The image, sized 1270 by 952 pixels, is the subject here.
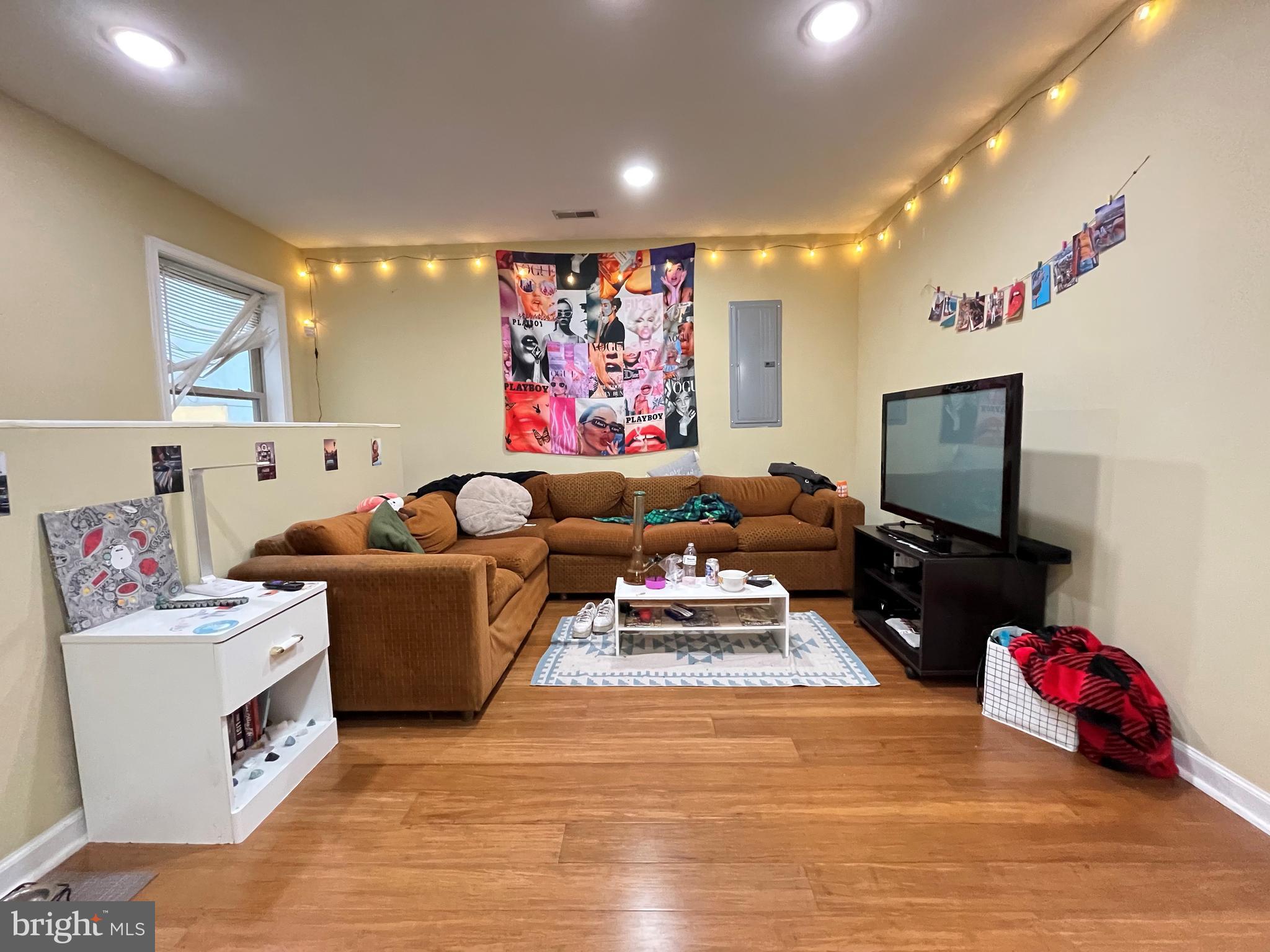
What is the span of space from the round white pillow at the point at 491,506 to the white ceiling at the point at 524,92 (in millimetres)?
1814

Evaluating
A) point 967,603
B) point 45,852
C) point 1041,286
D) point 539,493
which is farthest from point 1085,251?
point 45,852

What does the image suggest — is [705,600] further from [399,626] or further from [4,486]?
[4,486]

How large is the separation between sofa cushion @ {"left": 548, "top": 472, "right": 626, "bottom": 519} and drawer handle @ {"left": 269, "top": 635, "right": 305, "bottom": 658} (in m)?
2.27

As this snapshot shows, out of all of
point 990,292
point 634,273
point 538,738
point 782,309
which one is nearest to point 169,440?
point 538,738

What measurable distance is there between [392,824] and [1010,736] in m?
2.08

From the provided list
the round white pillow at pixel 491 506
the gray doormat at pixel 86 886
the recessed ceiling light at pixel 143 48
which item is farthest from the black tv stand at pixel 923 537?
the recessed ceiling light at pixel 143 48

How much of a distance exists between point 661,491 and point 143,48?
3286 millimetres

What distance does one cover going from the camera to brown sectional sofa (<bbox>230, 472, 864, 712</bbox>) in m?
1.92

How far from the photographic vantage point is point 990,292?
8.20 ft

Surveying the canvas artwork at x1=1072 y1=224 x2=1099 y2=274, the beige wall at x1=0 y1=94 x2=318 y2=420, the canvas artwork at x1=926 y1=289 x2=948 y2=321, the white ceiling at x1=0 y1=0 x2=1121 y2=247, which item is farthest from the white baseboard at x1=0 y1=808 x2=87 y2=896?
the canvas artwork at x1=926 y1=289 x2=948 y2=321

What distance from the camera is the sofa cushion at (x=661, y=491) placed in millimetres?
3871

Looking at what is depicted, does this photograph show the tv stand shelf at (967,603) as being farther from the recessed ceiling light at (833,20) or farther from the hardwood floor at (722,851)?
the recessed ceiling light at (833,20)

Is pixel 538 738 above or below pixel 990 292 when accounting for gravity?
below

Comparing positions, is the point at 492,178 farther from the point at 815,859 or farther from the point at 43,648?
the point at 815,859
